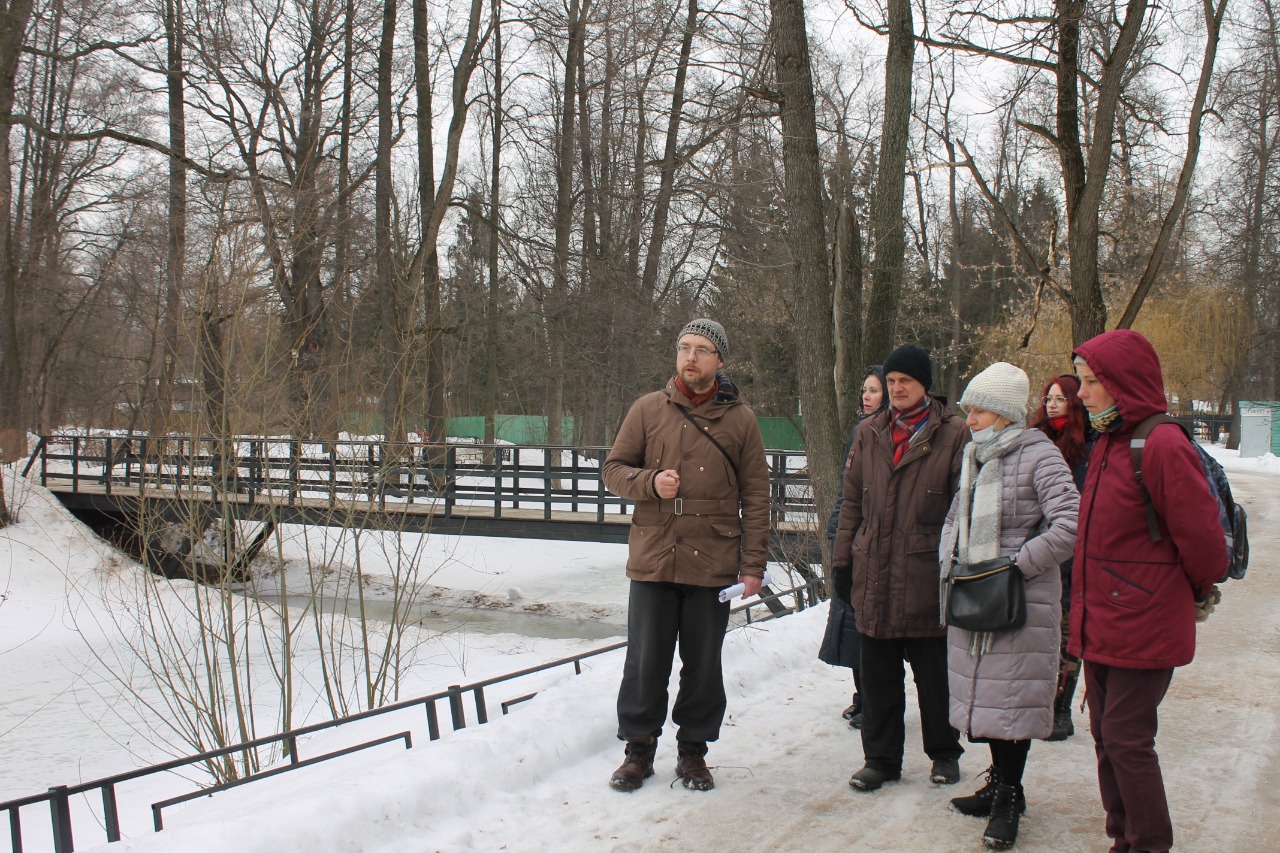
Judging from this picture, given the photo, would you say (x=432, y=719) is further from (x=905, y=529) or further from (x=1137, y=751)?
(x=1137, y=751)

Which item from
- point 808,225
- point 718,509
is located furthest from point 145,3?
point 718,509

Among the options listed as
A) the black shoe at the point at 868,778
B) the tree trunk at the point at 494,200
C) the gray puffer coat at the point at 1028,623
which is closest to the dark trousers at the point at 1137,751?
the gray puffer coat at the point at 1028,623

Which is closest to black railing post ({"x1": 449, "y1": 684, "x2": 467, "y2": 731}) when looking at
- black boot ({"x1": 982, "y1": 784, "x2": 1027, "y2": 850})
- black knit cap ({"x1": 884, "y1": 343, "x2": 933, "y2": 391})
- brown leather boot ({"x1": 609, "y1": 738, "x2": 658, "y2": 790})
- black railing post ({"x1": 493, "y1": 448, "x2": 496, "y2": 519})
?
brown leather boot ({"x1": 609, "y1": 738, "x2": 658, "y2": 790})

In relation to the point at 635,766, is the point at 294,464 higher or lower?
higher

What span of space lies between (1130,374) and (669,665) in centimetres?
205

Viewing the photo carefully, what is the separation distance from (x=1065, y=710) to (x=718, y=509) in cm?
214

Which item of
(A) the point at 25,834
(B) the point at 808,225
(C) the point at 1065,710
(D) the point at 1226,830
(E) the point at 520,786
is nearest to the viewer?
(D) the point at 1226,830

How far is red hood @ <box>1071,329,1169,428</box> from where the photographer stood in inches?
122

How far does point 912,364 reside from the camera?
13.2 ft

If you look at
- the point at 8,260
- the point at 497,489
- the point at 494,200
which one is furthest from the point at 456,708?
the point at 494,200

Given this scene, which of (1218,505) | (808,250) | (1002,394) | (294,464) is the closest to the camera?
(1218,505)

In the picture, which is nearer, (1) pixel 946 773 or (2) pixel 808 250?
(1) pixel 946 773

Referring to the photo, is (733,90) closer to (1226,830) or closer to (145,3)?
(1226,830)

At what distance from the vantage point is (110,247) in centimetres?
2798
